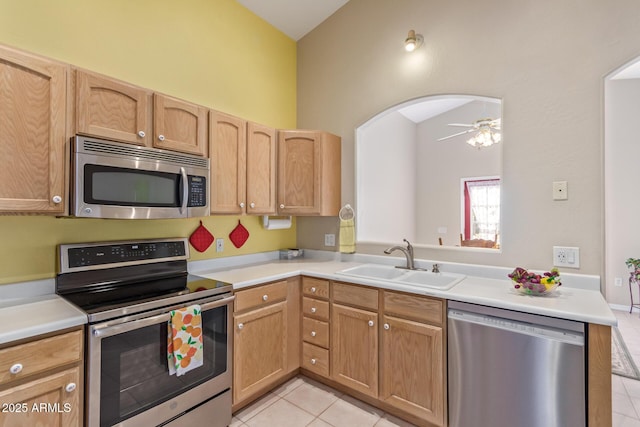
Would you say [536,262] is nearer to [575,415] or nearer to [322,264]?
[575,415]

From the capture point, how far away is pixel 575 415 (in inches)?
55.3

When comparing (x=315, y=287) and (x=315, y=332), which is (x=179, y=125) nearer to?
(x=315, y=287)

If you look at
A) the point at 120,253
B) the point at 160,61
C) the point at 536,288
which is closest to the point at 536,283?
the point at 536,288

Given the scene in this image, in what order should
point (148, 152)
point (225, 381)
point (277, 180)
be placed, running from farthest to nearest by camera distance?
point (277, 180)
point (225, 381)
point (148, 152)

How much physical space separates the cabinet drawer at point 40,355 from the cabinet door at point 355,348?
1.50 metres

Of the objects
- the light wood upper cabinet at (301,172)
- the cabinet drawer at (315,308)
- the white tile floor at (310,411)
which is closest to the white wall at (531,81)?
the light wood upper cabinet at (301,172)

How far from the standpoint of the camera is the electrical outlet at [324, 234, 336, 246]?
3.01 metres

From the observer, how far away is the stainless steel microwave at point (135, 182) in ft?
5.00

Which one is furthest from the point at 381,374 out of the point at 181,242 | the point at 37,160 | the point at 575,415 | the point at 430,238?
the point at 430,238

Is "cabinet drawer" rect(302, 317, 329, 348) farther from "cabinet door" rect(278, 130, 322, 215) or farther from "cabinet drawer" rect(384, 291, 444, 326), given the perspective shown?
"cabinet door" rect(278, 130, 322, 215)

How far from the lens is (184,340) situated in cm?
163

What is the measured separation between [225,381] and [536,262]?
212cm

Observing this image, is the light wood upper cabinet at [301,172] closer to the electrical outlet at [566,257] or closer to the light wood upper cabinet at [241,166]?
the light wood upper cabinet at [241,166]

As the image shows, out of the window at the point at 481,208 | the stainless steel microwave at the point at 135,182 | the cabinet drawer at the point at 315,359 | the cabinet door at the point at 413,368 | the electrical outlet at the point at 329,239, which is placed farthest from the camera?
the window at the point at 481,208
